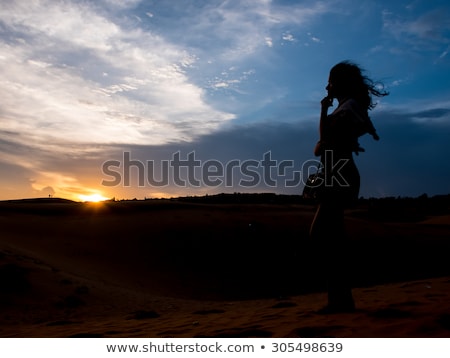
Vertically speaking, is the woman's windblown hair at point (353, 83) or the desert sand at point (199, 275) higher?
the woman's windblown hair at point (353, 83)

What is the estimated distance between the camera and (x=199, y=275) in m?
12.7

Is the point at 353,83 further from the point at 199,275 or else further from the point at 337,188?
the point at 199,275

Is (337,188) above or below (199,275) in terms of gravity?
above

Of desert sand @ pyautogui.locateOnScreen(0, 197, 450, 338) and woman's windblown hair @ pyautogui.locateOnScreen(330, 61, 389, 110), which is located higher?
woman's windblown hair @ pyautogui.locateOnScreen(330, 61, 389, 110)

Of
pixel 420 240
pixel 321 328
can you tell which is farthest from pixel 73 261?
pixel 420 240

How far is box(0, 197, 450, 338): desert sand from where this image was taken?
486 cm

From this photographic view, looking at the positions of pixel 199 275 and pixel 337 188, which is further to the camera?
pixel 199 275

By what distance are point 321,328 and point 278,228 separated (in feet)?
46.6

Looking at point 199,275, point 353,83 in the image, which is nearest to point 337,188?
point 353,83

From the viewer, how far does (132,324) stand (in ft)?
18.8

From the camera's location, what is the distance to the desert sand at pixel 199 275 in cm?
486

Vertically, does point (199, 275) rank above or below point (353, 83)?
below
